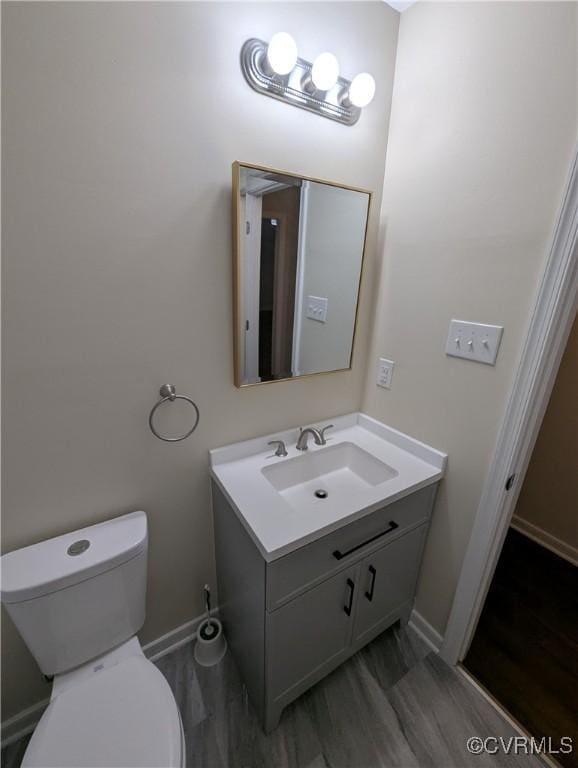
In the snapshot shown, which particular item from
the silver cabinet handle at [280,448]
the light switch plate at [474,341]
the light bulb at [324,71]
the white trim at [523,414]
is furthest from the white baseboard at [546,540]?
the light bulb at [324,71]

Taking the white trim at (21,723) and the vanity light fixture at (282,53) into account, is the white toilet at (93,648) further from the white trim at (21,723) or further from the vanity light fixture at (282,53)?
the vanity light fixture at (282,53)

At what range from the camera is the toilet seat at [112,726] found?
2.53 feet

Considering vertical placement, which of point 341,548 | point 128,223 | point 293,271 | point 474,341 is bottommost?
point 341,548

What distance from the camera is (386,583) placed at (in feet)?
4.20

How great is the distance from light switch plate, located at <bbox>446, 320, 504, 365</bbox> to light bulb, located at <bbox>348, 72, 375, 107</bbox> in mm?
793

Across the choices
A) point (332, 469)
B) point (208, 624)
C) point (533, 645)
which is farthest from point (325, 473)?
point (533, 645)

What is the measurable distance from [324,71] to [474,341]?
3.14 feet

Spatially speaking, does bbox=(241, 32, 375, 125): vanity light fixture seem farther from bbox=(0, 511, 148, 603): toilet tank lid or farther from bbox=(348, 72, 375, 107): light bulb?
bbox=(0, 511, 148, 603): toilet tank lid

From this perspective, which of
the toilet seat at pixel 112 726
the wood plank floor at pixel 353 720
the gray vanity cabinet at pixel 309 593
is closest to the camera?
the toilet seat at pixel 112 726

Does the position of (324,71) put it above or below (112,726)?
above

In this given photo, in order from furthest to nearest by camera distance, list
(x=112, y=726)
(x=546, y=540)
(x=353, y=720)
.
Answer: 1. (x=546, y=540)
2. (x=353, y=720)
3. (x=112, y=726)

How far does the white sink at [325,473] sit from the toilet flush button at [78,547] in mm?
591

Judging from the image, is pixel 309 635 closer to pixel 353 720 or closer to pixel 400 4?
pixel 353 720

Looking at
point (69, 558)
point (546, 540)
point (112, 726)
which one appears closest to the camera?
point (112, 726)
